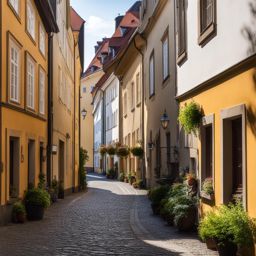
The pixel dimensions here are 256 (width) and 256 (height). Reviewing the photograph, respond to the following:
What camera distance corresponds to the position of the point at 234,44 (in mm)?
9609

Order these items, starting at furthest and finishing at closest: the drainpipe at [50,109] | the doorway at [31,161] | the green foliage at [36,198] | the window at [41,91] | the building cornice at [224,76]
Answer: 1. the drainpipe at [50,109]
2. the window at [41,91]
3. the doorway at [31,161]
4. the green foliage at [36,198]
5. the building cornice at [224,76]

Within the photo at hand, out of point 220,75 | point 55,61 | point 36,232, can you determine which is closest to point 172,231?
point 36,232

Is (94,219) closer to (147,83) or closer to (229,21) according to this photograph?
(229,21)

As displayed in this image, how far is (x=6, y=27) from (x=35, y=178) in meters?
6.26

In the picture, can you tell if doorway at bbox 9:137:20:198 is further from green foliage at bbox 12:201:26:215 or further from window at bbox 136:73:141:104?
window at bbox 136:73:141:104

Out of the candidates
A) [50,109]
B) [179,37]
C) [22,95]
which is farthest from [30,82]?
[179,37]

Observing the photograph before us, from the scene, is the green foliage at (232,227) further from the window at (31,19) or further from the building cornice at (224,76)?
the window at (31,19)

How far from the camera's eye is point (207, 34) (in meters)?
11.5

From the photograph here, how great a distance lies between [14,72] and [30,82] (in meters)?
2.63

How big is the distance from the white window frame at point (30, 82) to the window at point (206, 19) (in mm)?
7220

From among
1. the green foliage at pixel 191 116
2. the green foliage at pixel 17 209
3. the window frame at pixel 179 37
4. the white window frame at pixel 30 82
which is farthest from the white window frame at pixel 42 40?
the green foliage at pixel 191 116

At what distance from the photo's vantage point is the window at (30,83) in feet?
60.8

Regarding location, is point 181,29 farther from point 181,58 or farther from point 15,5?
point 15,5

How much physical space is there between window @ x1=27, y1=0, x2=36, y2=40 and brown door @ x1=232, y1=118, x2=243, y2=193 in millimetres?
9948
